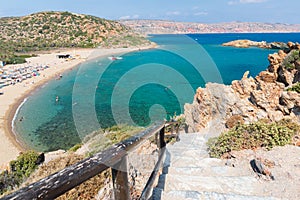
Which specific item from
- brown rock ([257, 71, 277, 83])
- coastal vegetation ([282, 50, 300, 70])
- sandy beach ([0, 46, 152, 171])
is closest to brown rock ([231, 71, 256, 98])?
brown rock ([257, 71, 277, 83])

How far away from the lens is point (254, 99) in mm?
9383

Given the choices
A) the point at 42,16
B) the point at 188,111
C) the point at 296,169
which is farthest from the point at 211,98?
the point at 42,16

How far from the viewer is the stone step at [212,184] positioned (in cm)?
349

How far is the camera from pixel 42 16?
336 ft

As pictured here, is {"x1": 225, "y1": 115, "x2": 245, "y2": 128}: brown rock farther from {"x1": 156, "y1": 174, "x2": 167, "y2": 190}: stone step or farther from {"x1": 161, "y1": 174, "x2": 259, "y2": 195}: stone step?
{"x1": 156, "y1": 174, "x2": 167, "y2": 190}: stone step

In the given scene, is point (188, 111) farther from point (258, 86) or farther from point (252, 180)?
point (252, 180)

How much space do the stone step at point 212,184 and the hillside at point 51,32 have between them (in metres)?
72.2

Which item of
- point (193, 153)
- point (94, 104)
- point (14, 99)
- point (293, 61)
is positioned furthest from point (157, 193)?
point (14, 99)

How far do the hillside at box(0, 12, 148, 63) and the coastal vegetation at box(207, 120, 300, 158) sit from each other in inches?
2771

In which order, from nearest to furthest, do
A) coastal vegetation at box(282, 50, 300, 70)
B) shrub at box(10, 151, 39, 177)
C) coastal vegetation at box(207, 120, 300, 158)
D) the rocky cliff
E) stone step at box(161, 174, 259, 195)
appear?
stone step at box(161, 174, 259, 195) → coastal vegetation at box(207, 120, 300, 158) → the rocky cliff → shrub at box(10, 151, 39, 177) → coastal vegetation at box(282, 50, 300, 70)

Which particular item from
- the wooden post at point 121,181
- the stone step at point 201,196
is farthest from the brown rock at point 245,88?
the wooden post at point 121,181

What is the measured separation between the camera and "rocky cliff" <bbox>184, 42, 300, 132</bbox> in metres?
8.32

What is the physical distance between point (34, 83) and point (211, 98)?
109ft

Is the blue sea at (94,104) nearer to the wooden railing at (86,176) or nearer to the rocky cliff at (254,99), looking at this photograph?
the rocky cliff at (254,99)
